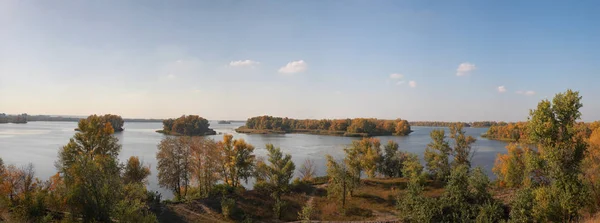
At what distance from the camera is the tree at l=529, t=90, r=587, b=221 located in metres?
18.2

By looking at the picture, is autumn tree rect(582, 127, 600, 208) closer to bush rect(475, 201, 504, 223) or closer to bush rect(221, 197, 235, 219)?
bush rect(475, 201, 504, 223)

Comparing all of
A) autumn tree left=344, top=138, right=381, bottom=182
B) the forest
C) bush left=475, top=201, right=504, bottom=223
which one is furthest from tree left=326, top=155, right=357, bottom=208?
bush left=475, top=201, right=504, bottom=223

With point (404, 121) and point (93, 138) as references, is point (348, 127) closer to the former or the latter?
point (404, 121)

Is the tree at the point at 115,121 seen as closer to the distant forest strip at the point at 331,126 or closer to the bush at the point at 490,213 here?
the distant forest strip at the point at 331,126

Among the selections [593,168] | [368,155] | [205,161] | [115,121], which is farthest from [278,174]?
[115,121]

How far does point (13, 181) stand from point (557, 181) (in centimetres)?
4558

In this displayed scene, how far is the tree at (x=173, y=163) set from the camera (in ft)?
109

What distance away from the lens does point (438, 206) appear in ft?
69.1

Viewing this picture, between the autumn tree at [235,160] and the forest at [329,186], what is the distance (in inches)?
4.7

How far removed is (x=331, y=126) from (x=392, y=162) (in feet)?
334

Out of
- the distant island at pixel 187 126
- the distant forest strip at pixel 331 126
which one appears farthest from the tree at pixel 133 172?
the distant forest strip at pixel 331 126

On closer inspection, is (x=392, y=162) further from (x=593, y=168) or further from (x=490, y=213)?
(x=490, y=213)

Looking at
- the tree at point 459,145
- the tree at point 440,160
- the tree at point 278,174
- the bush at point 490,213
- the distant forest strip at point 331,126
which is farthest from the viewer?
the distant forest strip at point 331,126

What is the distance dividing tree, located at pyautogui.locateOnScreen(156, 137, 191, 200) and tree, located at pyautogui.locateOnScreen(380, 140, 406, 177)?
26.8 meters
